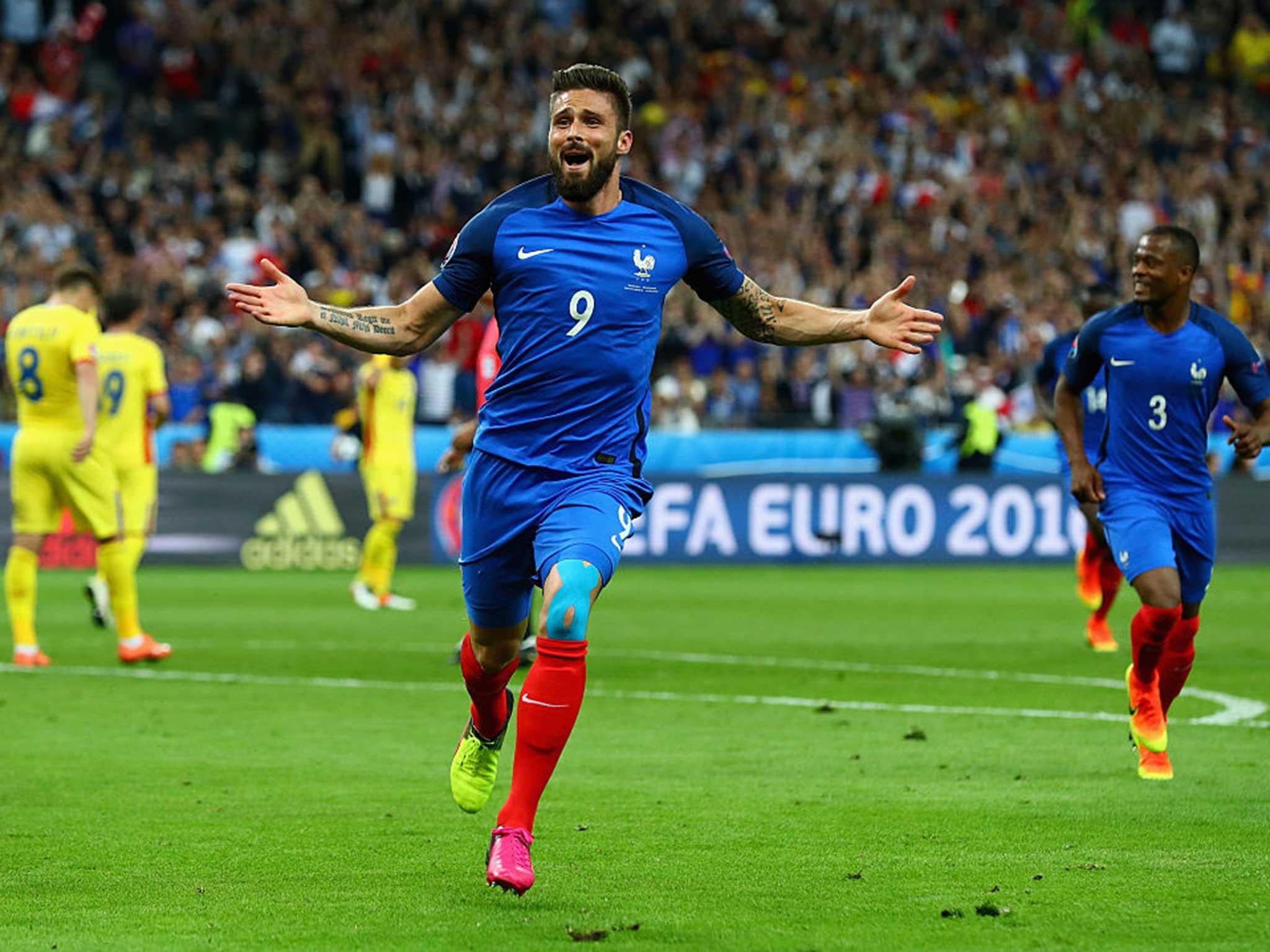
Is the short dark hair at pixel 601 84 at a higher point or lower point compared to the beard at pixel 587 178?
higher

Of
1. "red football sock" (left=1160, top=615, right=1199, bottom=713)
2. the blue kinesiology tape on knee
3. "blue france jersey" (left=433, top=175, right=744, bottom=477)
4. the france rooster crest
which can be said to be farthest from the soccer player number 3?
"red football sock" (left=1160, top=615, right=1199, bottom=713)

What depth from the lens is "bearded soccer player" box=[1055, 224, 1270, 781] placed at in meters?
Result: 8.70

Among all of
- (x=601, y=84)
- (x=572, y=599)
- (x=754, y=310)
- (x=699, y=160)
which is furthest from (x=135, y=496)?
(x=699, y=160)

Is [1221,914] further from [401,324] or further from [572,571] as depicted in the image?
[401,324]

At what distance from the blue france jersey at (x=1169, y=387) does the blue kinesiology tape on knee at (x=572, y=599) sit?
376 cm

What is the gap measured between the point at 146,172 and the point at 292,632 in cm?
1512

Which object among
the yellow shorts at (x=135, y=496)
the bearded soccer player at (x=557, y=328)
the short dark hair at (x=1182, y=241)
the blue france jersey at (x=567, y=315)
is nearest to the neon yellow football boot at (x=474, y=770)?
the bearded soccer player at (x=557, y=328)

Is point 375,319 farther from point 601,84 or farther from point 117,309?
point 117,309

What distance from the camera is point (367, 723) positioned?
10453 millimetres

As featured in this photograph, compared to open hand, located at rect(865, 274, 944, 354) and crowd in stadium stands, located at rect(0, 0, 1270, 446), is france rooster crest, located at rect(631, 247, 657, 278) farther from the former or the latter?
crowd in stadium stands, located at rect(0, 0, 1270, 446)

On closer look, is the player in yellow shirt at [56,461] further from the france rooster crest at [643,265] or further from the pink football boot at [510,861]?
the pink football boot at [510,861]

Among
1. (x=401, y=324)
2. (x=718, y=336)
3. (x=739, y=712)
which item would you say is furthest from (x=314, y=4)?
(x=401, y=324)

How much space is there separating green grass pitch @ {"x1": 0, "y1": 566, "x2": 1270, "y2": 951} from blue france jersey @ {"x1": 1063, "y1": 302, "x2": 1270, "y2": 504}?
50.7 inches

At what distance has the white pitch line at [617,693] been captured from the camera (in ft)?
35.4
